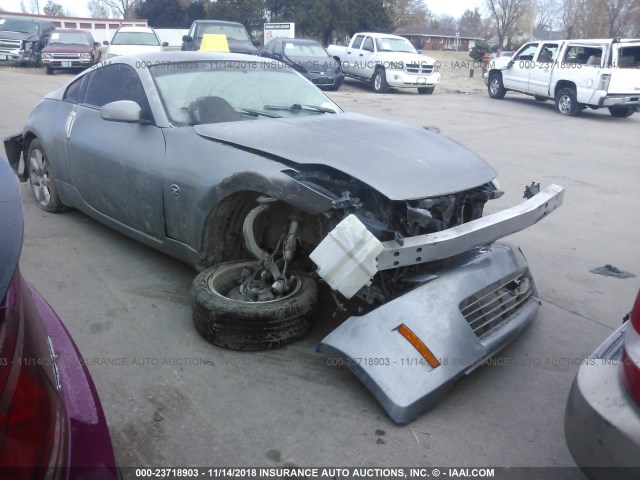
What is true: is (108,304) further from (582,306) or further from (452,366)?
(582,306)

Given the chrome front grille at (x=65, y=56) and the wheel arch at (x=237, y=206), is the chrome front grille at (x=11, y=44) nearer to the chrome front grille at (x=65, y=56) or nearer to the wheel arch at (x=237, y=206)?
the chrome front grille at (x=65, y=56)

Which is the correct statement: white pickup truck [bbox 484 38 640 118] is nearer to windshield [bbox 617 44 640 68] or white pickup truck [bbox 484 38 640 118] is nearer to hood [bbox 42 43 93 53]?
windshield [bbox 617 44 640 68]

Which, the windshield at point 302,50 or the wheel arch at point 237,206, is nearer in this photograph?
the wheel arch at point 237,206

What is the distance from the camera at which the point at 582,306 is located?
3.96m

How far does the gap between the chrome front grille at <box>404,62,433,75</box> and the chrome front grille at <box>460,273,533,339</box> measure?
15328mm

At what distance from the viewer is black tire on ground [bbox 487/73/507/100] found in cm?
1758

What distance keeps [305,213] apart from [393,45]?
16443 millimetres

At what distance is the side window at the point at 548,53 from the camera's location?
14.9m

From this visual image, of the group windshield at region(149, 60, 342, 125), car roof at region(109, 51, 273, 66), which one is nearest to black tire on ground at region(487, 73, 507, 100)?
windshield at region(149, 60, 342, 125)

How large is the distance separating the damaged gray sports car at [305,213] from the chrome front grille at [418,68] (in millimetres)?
14118

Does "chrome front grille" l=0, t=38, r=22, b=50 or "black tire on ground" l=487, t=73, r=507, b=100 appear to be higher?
"chrome front grille" l=0, t=38, r=22, b=50

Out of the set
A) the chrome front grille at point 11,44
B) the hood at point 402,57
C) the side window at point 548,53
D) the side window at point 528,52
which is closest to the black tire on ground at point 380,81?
the hood at point 402,57

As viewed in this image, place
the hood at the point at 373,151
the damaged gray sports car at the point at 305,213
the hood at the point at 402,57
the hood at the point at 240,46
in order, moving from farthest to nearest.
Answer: the hood at the point at 240,46 < the hood at the point at 402,57 < the hood at the point at 373,151 < the damaged gray sports car at the point at 305,213

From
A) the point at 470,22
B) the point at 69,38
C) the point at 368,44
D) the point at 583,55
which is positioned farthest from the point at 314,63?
the point at 470,22
